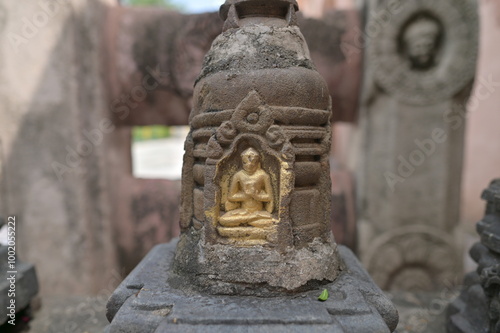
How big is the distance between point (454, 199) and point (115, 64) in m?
5.22

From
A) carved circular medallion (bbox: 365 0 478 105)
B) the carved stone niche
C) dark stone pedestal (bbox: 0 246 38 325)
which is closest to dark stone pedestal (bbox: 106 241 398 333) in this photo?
the carved stone niche

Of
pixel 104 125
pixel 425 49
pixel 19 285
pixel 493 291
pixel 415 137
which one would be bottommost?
pixel 19 285

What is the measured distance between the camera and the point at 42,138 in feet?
15.8

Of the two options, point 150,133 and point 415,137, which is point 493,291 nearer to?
point 415,137

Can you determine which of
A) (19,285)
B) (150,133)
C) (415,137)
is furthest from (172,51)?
(150,133)

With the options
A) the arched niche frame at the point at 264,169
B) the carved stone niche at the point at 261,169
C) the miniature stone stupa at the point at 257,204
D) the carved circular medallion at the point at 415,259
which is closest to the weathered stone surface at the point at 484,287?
the miniature stone stupa at the point at 257,204

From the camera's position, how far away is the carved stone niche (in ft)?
8.51

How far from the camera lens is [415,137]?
497 centimetres

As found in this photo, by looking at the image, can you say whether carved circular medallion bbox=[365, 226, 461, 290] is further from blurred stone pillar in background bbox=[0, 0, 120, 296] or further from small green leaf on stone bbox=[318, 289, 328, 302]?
blurred stone pillar in background bbox=[0, 0, 120, 296]

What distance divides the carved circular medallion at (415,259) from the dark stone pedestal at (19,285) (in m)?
4.28

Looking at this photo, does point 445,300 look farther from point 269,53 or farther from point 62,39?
point 62,39

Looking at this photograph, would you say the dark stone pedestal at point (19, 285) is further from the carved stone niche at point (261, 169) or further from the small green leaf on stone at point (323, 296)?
the small green leaf on stone at point (323, 296)

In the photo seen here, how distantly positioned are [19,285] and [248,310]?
276 centimetres

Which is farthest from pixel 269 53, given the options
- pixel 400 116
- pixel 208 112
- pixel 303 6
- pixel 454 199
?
pixel 303 6
